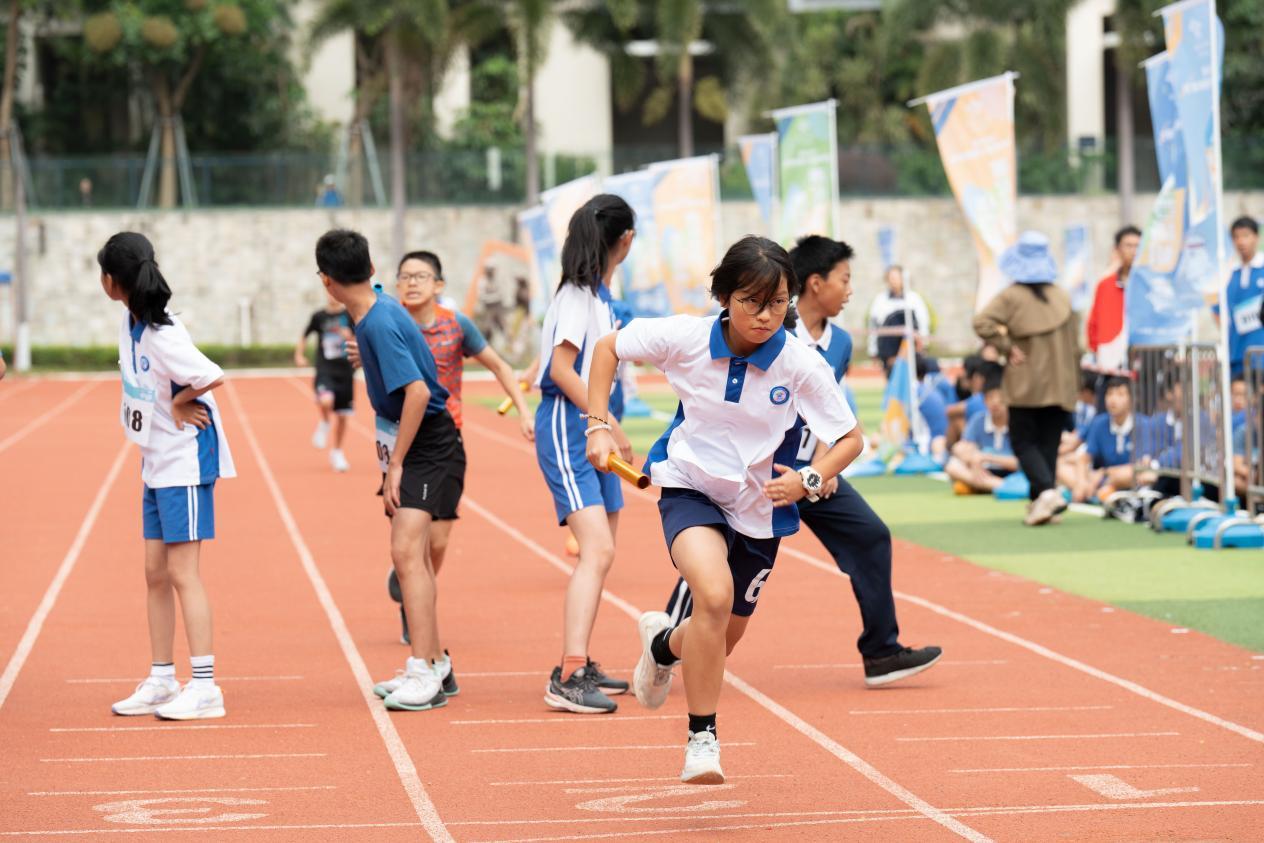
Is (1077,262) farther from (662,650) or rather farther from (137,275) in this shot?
(662,650)

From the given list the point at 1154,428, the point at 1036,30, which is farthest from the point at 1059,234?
the point at 1154,428

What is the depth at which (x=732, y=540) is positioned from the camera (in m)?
6.25

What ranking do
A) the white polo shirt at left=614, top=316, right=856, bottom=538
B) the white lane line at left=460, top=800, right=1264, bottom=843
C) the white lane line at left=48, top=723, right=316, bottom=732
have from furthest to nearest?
the white lane line at left=48, top=723, right=316, bottom=732
the white polo shirt at left=614, top=316, right=856, bottom=538
the white lane line at left=460, top=800, right=1264, bottom=843

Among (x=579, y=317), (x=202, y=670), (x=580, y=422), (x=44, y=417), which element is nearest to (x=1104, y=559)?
(x=580, y=422)

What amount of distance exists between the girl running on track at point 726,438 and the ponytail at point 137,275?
2.07 metres

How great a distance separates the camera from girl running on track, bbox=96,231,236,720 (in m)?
7.53

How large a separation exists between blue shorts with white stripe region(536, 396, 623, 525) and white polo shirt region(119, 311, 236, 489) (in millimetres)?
1311

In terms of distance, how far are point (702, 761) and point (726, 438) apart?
0.98m

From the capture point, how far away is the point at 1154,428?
47.3 ft

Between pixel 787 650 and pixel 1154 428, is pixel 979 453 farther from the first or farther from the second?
pixel 787 650

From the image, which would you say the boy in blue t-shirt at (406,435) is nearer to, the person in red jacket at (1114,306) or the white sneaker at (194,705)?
the white sneaker at (194,705)

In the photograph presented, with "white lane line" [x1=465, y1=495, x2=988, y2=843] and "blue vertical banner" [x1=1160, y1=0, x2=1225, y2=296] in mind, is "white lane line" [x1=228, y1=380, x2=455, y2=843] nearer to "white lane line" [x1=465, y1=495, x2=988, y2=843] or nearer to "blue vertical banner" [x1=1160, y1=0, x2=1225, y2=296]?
"white lane line" [x1=465, y1=495, x2=988, y2=843]

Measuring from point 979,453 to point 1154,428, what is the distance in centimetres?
245

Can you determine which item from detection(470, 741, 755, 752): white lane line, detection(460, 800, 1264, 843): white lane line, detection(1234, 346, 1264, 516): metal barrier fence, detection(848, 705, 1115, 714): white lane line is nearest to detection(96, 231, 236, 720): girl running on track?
detection(470, 741, 755, 752): white lane line
